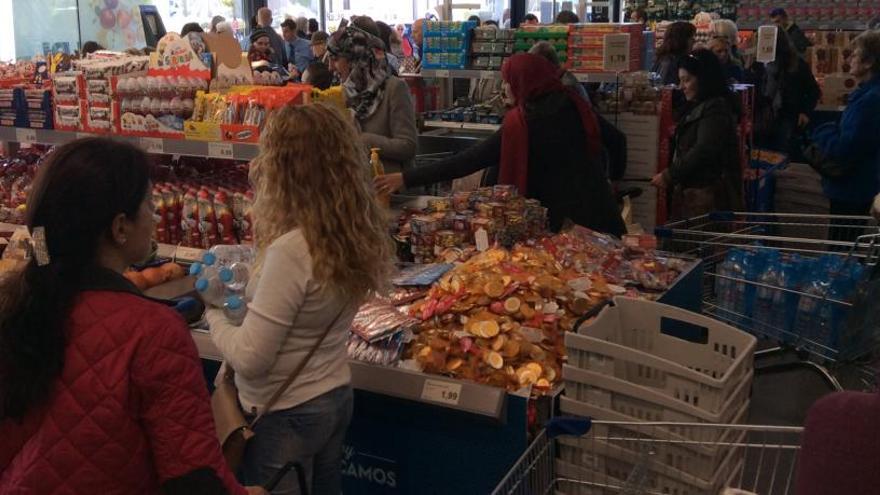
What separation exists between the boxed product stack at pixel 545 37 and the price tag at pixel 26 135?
3.75 m

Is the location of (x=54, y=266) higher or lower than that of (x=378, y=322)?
higher

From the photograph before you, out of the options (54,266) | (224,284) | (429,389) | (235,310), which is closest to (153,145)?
(224,284)

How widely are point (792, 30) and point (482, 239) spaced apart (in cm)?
799

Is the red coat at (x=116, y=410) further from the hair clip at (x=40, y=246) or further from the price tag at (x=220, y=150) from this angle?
the price tag at (x=220, y=150)

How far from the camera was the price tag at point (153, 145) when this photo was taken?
12.8ft

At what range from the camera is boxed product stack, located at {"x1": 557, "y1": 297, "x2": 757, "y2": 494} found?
2162mm

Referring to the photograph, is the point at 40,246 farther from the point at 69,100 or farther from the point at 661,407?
the point at 69,100

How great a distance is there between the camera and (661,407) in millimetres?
2254

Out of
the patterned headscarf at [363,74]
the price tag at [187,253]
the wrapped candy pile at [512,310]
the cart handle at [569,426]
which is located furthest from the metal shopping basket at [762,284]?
the price tag at [187,253]

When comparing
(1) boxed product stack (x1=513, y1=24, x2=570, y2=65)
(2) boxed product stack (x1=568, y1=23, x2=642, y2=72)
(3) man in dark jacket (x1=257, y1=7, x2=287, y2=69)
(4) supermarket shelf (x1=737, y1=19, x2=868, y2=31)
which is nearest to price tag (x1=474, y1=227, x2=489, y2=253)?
(2) boxed product stack (x1=568, y1=23, x2=642, y2=72)

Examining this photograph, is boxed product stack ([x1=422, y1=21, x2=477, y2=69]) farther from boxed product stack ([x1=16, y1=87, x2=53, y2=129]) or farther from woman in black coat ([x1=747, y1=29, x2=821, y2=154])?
boxed product stack ([x1=16, y1=87, x2=53, y2=129])

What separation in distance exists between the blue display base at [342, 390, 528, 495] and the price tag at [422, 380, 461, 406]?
0.05m

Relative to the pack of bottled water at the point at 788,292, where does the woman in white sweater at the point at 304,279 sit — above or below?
above

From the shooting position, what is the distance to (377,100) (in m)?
4.78
